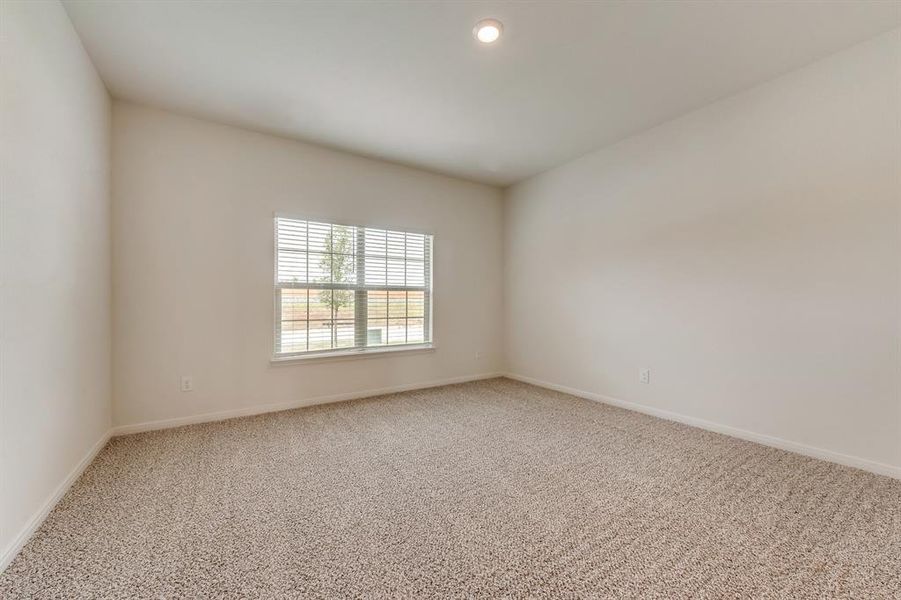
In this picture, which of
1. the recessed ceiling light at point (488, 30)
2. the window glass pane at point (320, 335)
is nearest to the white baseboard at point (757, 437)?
the window glass pane at point (320, 335)

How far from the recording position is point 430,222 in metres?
4.44

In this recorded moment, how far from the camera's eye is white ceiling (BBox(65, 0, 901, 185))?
203cm

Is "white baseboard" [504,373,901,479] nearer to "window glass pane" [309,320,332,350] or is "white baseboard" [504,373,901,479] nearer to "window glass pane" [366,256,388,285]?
"window glass pane" [366,256,388,285]

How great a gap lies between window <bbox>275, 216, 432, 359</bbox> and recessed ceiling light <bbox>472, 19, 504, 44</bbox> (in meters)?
2.25

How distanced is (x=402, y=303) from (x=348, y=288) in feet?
2.18

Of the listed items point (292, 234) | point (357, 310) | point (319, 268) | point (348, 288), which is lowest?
point (357, 310)

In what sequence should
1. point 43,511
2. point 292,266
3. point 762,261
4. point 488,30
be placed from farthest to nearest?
point 292,266, point 762,261, point 488,30, point 43,511

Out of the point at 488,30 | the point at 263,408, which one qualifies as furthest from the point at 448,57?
the point at 263,408

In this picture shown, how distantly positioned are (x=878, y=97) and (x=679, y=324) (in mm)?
1833

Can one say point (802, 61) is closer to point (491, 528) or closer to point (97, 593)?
point (491, 528)

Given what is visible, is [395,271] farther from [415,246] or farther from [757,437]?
[757,437]

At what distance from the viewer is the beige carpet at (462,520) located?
1.38m

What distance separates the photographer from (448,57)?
2.39 meters

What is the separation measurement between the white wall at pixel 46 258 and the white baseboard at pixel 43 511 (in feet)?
0.05
